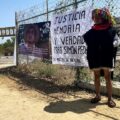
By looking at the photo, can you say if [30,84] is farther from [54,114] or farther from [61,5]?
[54,114]

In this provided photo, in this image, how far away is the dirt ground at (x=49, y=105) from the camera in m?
6.73

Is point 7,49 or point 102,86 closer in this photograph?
point 102,86

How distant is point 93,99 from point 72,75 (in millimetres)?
2953

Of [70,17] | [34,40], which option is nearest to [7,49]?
[34,40]

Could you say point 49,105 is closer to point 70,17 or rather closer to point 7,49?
point 70,17

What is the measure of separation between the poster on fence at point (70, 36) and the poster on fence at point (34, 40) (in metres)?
1.00

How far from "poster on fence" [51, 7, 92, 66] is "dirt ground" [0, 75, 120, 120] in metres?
0.79

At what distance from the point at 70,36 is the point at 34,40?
329cm

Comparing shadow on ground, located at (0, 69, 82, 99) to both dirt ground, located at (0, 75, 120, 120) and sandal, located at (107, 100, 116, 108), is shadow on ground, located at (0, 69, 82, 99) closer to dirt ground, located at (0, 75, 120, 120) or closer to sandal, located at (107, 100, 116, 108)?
dirt ground, located at (0, 75, 120, 120)

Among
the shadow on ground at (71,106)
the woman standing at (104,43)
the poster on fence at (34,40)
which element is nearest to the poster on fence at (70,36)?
the poster on fence at (34,40)

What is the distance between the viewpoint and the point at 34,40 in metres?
12.6

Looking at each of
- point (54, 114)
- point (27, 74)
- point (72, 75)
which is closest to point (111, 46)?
point (54, 114)

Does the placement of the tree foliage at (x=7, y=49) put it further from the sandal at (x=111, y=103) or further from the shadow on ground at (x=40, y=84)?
the sandal at (x=111, y=103)

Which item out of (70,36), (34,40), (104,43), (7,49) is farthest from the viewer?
(7,49)
